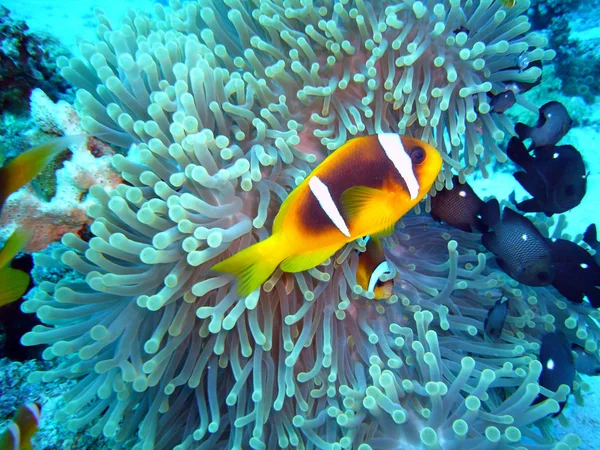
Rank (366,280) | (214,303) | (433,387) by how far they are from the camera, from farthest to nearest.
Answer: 1. (366,280)
2. (214,303)
3. (433,387)

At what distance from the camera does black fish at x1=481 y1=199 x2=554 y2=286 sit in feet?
6.48

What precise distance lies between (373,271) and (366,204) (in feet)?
1.86

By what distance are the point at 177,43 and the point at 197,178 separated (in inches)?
28.3

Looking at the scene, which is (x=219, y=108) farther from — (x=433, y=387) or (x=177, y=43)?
(x=433, y=387)

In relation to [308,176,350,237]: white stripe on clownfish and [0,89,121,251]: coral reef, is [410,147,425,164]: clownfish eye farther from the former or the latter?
[0,89,121,251]: coral reef

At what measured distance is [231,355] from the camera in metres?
1.62

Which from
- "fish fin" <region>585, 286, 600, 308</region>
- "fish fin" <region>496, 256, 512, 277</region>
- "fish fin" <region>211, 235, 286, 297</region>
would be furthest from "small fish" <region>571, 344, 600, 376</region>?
"fish fin" <region>211, 235, 286, 297</region>

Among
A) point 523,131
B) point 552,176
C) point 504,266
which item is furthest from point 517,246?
point 523,131

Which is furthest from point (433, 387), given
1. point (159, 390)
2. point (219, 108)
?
point (219, 108)

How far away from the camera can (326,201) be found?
1.25m

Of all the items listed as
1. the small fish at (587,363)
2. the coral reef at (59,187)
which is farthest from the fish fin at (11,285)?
the small fish at (587,363)

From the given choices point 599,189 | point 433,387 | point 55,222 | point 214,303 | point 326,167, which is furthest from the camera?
point 599,189

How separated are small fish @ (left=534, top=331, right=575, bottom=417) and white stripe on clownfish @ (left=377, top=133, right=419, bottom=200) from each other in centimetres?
118

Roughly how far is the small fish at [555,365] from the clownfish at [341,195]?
3.82ft
